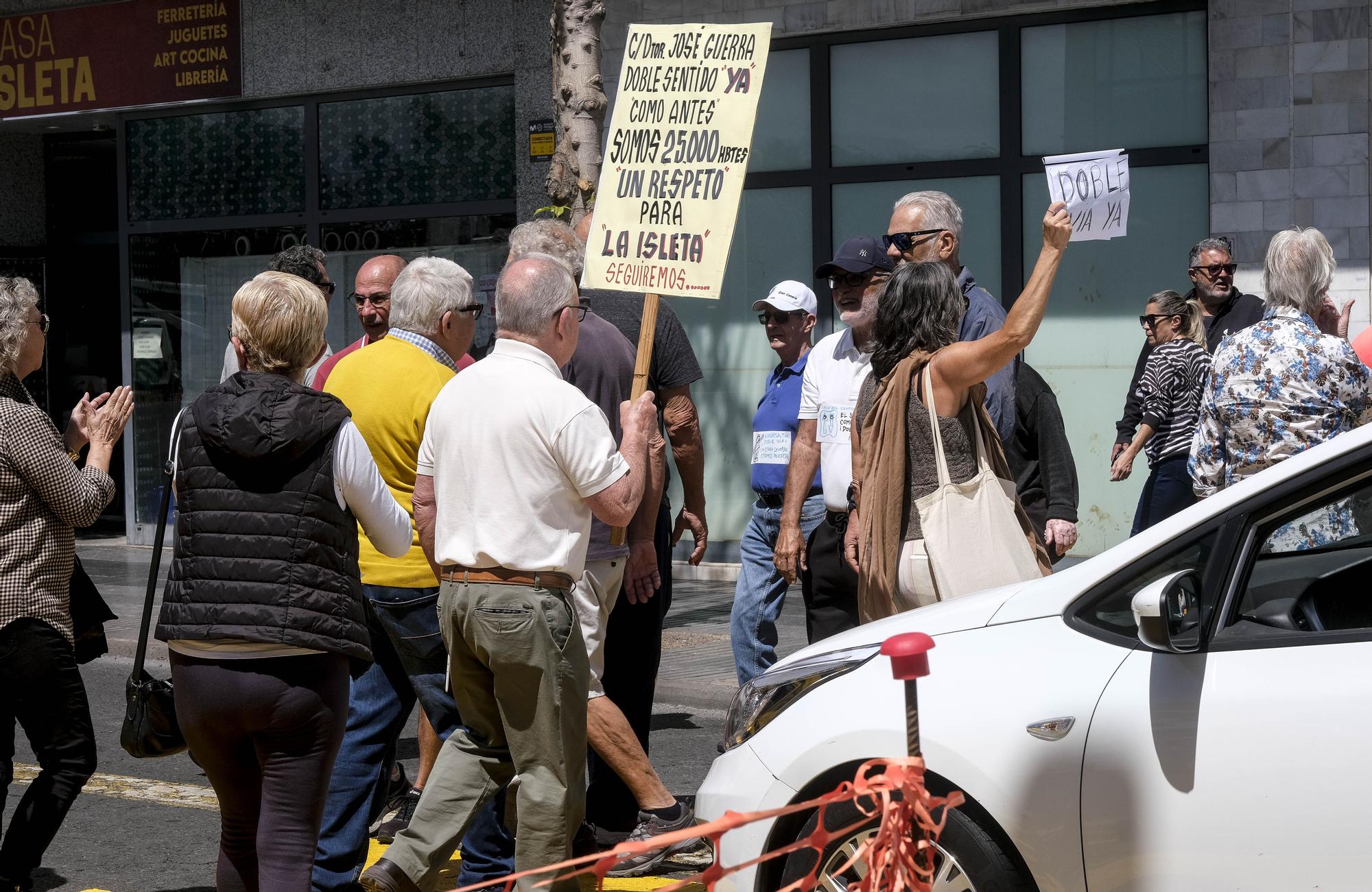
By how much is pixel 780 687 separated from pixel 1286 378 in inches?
96.4

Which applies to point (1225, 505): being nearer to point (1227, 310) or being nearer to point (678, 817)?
point (678, 817)

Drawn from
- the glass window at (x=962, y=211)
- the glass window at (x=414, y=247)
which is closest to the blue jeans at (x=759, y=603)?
the glass window at (x=962, y=211)

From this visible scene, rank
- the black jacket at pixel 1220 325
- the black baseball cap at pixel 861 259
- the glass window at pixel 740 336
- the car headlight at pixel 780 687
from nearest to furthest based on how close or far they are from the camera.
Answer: the car headlight at pixel 780 687
the black baseball cap at pixel 861 259
the black jacket at pixel 1220 325
the glass window at pixel 740 336

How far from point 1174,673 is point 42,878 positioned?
3822 millimetres

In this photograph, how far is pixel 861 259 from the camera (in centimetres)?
576

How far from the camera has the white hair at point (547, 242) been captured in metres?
5.50

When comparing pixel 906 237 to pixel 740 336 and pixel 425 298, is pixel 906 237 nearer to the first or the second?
pixel 425 298

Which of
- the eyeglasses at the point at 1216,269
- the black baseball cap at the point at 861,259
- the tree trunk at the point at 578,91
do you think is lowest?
the black baseball cap at the point at 861,259

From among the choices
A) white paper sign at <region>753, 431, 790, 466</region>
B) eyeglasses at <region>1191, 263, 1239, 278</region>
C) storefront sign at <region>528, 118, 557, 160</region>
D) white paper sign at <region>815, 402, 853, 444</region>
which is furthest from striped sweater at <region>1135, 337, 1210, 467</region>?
storefront sign at <region>528, 118, 557, 160</region>

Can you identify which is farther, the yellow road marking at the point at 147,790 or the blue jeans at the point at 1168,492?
the blue jeans at the point at 1168,492

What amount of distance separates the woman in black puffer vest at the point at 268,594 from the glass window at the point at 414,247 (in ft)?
31.4

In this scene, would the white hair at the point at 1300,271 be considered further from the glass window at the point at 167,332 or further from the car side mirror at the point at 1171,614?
the glass window at the point at 167,332

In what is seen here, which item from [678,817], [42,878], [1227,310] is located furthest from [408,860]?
[1227,310]

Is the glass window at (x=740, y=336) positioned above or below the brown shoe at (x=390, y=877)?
above
